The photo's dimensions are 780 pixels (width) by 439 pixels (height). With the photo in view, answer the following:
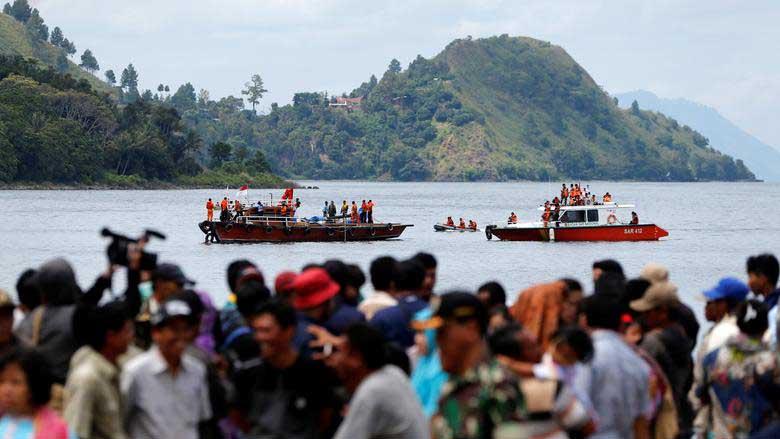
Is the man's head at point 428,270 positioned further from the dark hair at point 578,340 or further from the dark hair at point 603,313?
the dark hair at point 578,340

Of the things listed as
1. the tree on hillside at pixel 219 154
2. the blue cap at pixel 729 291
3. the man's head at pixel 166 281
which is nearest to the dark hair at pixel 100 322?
the man's head at pixel 166 281

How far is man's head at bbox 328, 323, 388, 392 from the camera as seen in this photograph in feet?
22.5

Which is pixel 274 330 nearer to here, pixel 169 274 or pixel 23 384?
pixel 23 384

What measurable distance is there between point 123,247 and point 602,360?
10.6 feet

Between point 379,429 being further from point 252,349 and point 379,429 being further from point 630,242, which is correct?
point 630,242

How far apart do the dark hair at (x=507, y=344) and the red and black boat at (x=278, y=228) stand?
53105 millimetres

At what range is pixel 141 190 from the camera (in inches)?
6235

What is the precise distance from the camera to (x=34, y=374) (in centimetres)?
683

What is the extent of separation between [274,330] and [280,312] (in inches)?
4.2

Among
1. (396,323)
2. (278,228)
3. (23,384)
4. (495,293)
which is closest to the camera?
(23,384)

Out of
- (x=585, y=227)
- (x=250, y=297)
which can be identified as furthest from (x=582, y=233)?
(x=250, y=297)

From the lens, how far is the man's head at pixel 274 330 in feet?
23.5

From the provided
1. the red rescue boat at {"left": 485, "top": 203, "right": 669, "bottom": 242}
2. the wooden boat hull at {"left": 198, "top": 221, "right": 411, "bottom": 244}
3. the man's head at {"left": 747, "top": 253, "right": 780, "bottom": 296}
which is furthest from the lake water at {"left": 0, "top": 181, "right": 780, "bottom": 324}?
the man's head at {"left": 747, "top": 253, "right": 780, "bottom": 296}

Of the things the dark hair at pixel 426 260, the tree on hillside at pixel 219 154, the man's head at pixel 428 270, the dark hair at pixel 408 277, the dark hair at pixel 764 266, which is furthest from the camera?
the tree on hillside at pixel 219 154
